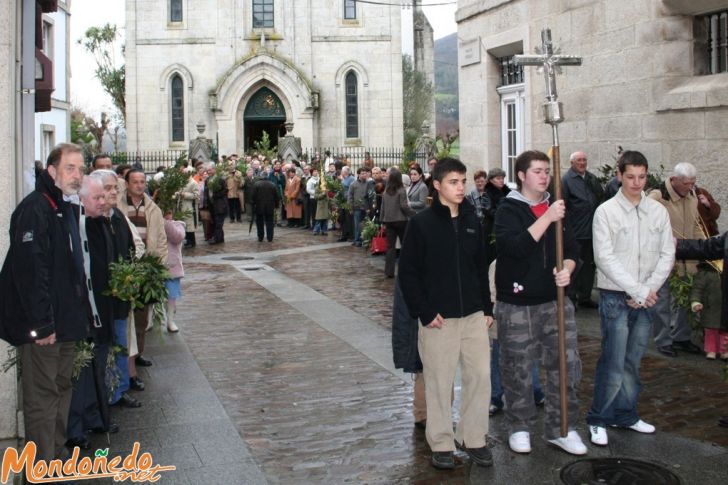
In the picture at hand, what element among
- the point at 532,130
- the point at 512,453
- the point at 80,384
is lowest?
the point at 512,453

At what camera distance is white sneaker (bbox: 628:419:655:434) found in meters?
6.25

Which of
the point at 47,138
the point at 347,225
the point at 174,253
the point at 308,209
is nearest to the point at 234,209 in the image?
the point at 308,209

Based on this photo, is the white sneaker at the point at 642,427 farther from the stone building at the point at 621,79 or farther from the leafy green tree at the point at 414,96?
the leafy green tree at the point at 414,96

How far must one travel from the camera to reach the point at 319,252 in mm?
19109

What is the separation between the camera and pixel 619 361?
6191 mm

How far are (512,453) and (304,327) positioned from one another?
4885mm

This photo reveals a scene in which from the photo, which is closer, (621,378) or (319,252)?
(621,378)

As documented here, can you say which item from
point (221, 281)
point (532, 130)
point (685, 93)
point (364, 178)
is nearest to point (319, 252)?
point (364, 178)

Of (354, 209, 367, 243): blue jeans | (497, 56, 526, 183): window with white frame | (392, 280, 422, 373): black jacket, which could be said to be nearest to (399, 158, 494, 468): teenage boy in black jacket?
(392, 280, 422, 373): black jacket

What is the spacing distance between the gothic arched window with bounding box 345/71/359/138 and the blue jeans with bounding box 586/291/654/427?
114ft

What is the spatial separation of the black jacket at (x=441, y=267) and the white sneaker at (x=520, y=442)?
91cm

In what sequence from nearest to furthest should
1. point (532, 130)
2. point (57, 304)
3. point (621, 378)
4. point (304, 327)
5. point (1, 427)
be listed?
point (57, 304)
point (1, 427)
point (621, 378)
point (304, 327)
point (532, 130)

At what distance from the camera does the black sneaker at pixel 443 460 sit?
5.64 metres

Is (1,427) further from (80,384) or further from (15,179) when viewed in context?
(15,179)
